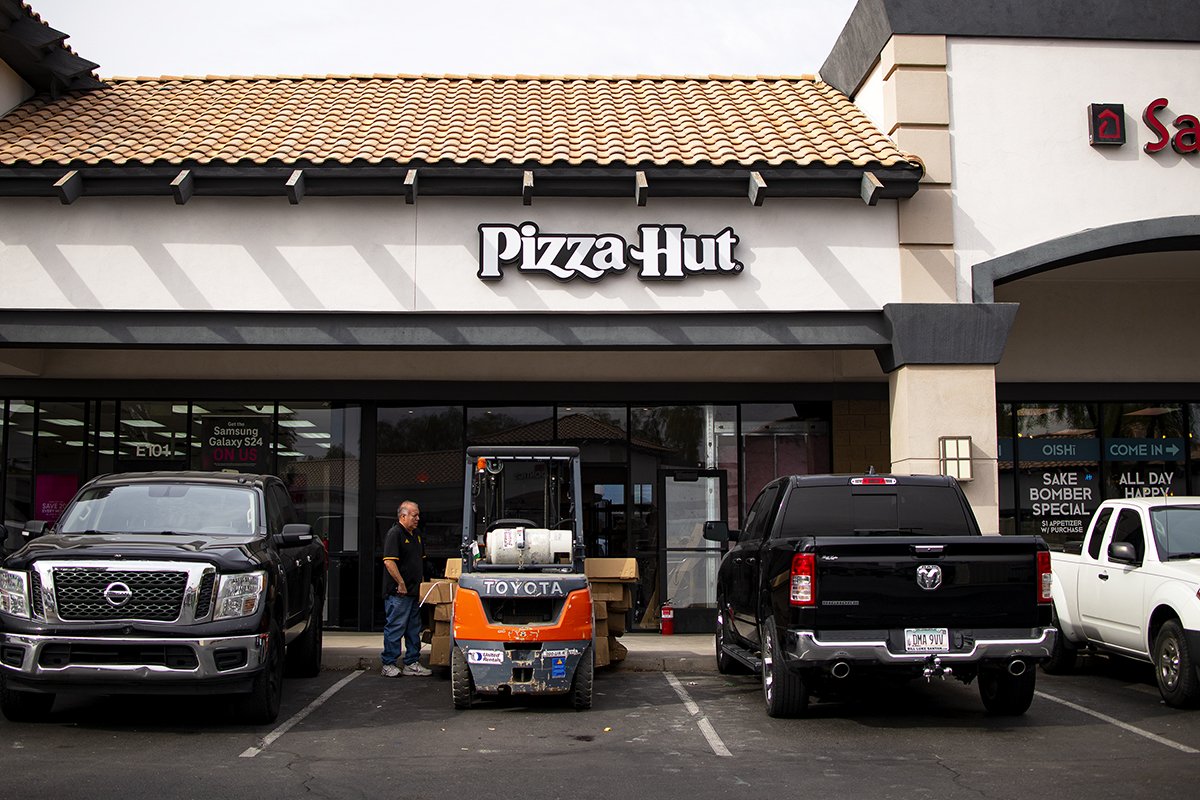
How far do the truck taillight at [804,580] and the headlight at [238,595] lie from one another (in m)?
4.26

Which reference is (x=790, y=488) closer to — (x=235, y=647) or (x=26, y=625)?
(x=235, y=647)

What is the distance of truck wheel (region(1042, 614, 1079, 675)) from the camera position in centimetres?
1283

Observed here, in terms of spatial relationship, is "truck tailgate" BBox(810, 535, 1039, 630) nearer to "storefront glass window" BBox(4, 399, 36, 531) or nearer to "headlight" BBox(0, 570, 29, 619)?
"headlight" BBox(0, 570, 29, 619)

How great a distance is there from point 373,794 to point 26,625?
3452mm

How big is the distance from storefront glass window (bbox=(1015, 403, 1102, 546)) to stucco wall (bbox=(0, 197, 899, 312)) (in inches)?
196

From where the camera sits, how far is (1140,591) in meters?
11.0

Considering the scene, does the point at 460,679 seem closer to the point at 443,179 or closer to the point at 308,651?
the point at 308,651

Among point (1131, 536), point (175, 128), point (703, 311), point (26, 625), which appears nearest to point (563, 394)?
point (703, 311)

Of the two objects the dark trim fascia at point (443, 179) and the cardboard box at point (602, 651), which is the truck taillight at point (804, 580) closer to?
the cardboard box at point (602, 651)

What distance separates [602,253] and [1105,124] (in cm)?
637

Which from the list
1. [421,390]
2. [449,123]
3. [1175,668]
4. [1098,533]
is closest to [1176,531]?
[1098,533]

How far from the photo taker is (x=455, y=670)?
423 inches

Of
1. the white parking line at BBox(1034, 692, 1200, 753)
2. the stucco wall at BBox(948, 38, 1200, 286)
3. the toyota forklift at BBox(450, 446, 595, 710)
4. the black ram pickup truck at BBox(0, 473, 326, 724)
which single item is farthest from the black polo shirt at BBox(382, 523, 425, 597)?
the stucco wall at BBox(948, 38, 1200, 286)

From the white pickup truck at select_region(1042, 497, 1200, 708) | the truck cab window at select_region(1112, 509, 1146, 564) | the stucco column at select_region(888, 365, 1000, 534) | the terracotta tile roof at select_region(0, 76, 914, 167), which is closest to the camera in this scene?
the white pickup truck at select_region(1042, 497, 1200, 708)
